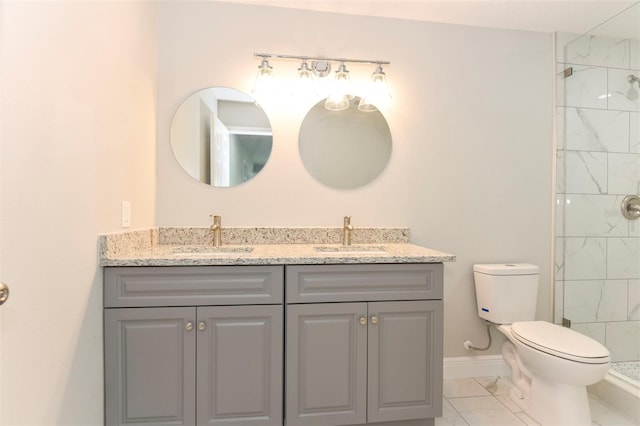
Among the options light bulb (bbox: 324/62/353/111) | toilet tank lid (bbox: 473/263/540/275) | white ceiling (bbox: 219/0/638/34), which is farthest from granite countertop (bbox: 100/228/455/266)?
white ceiling (bbox: 219/0/638/34)

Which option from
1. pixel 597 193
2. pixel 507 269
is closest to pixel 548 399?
pixel 507 269

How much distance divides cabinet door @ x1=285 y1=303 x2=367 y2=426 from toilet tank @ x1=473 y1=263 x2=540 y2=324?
954 mm

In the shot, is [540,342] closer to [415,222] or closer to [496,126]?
[415,222]

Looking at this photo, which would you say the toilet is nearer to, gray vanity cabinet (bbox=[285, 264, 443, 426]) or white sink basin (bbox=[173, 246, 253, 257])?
gray vanity cabinet (bbox=[285, 264, 443, 426])

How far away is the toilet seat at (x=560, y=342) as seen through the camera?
4.91 ft

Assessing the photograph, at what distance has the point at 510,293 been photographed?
6.60ft

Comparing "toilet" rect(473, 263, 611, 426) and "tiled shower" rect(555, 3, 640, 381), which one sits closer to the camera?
"toilet" rect(473, 263, 611, 426)

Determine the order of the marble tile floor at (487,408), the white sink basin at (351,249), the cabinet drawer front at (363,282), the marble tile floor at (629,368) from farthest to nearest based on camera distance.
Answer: the marble tile floor at (629,368)
the white sink basin at (351,249)
the marble tile floor at (487,408)
the cabinet drawer front at (363,282)

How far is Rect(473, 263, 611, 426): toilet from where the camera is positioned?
1524 mm

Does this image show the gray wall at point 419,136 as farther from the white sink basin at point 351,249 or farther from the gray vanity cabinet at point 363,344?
the gray vanity cabinet at point 363,344

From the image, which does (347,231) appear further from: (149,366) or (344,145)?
(149,366)

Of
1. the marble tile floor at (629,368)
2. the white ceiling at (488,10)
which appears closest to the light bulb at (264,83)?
the white ceiling at (488,10)

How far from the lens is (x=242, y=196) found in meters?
2.00

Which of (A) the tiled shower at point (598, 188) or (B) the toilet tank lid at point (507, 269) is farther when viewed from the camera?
(A) the tiled shower at point (598, 188)
